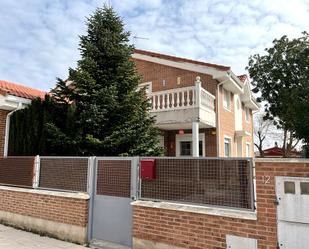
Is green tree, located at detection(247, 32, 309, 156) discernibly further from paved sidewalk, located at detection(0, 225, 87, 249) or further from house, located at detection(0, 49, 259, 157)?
paved sidewalk, located at detection(0, 225, 87, 249)

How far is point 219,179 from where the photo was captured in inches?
201

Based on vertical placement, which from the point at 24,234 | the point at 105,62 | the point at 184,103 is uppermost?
the point at 105,62

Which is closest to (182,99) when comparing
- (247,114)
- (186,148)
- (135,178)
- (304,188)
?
(186,148)

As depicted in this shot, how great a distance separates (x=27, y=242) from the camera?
22.2 ft

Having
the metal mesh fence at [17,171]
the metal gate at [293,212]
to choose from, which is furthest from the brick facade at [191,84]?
the metal gate at [293,212]

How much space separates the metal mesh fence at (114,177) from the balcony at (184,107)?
592 cm

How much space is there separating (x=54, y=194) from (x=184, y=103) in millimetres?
6737

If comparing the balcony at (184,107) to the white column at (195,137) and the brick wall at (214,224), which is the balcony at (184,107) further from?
the brick wall at (214,224)

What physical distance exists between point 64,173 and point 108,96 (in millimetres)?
2773

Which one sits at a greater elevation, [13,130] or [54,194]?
[13,130]

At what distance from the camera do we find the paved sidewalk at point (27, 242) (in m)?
6.46

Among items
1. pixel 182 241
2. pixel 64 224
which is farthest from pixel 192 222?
pixel 64 224

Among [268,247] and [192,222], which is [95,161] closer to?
[192,222]

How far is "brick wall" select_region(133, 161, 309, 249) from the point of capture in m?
4.54
